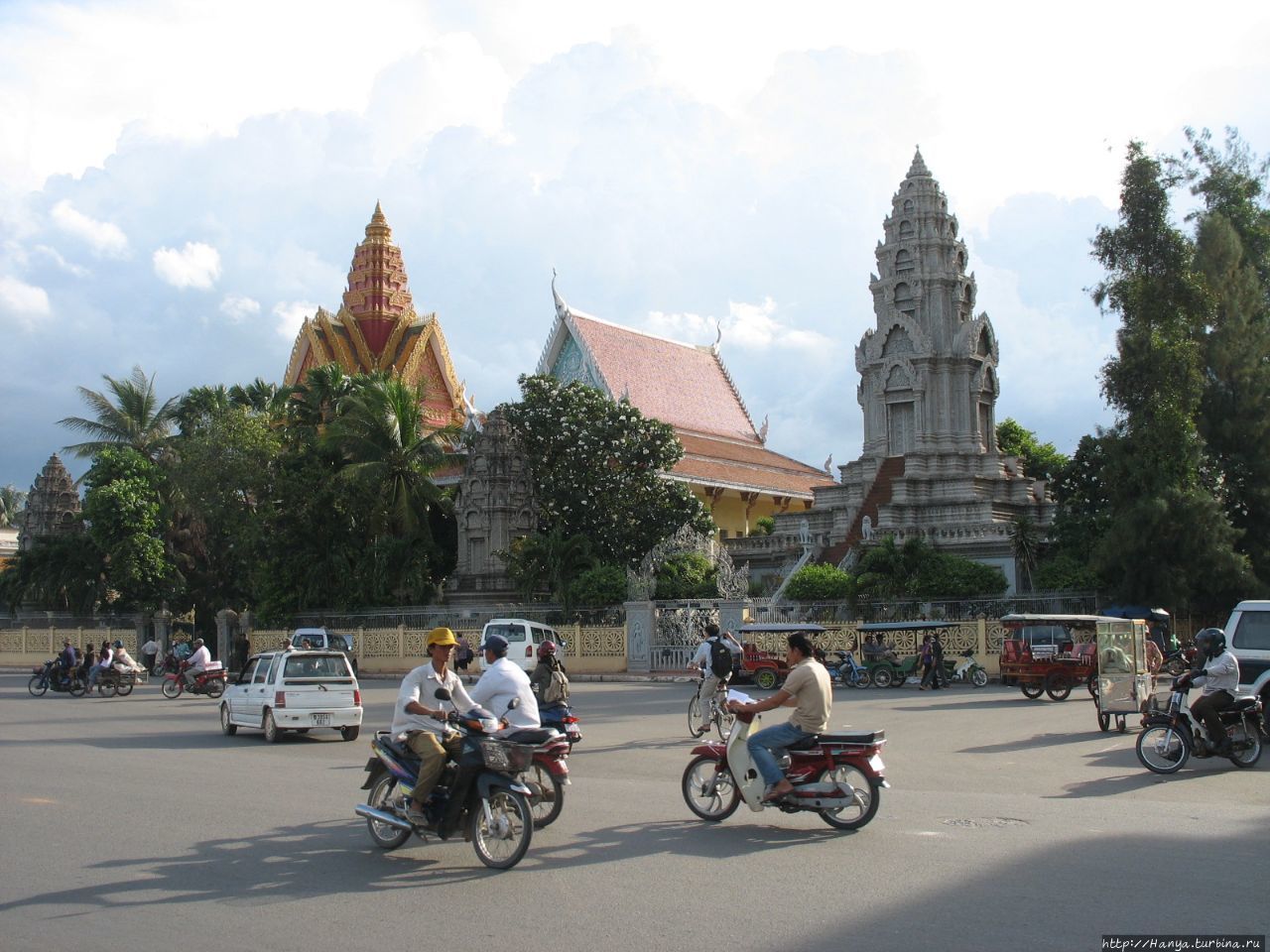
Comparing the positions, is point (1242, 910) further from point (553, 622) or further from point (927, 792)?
point (553, 622)

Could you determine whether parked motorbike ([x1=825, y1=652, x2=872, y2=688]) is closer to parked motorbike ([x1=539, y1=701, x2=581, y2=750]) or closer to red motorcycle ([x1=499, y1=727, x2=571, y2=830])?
parked motorbike ([x1=539, y1=701, x2=581, y2=750])

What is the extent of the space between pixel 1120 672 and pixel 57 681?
21920 mm

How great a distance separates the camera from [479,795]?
25.4 ft


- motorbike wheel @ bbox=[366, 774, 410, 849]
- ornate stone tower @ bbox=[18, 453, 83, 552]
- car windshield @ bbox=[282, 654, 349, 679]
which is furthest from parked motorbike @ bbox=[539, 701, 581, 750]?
ornate stone tower @ bbox=[18, 453, 83, 552]

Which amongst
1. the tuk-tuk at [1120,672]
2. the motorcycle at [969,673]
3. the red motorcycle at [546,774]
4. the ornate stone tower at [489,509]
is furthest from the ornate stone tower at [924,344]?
the red motorcycle at [546,774]

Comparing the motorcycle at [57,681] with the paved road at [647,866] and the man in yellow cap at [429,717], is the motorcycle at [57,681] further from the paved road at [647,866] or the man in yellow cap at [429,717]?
the man in yellow cap at [429,717]

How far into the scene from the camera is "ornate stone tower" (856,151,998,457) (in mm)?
41062

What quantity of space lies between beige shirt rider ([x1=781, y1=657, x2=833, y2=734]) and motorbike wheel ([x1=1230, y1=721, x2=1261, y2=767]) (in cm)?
556

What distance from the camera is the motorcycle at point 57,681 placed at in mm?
27203

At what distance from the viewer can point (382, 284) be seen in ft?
199

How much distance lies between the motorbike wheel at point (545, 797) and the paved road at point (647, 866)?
0.15 meters

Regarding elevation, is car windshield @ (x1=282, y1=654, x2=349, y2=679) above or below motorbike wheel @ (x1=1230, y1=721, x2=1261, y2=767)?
above

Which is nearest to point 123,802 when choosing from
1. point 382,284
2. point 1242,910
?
point 1242,910

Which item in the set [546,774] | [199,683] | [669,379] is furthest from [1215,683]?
[669,379]
